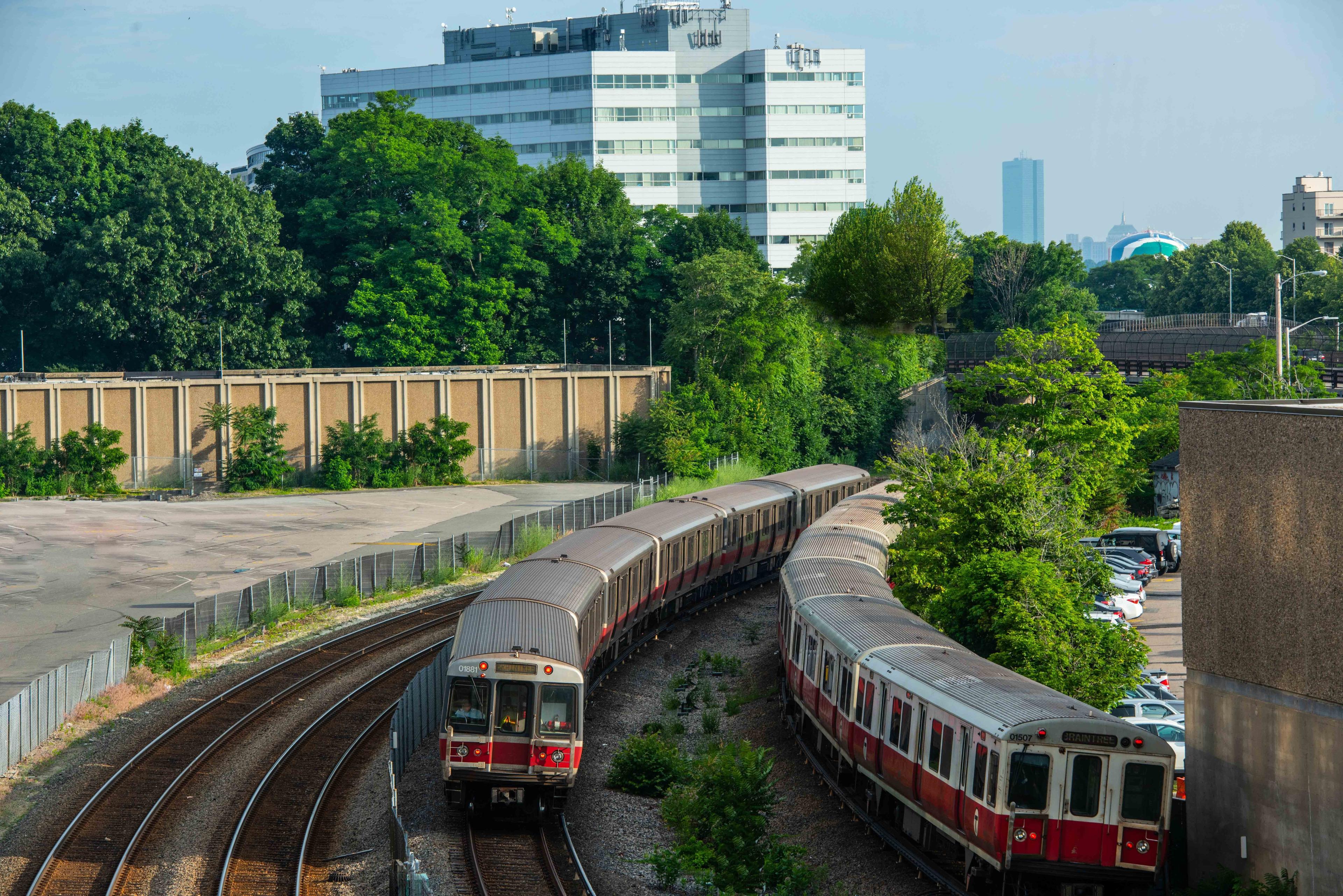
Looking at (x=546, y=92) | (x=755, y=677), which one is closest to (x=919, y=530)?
(x=755, y=677)

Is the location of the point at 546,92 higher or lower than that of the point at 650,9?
lower

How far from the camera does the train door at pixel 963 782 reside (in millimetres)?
16531

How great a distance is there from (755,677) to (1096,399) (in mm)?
20605

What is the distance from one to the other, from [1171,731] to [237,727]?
1864cm

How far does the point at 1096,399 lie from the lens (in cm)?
4597

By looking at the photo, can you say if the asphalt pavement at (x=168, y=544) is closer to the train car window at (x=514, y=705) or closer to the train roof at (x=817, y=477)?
the train roof at (x=817, y=477)

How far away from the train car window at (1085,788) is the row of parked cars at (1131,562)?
13.2m

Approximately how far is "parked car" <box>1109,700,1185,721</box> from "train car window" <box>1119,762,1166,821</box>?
9.98 m

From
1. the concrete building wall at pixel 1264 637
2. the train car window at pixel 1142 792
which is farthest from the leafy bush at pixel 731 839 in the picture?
the concrete building wall at pixel 1264 637

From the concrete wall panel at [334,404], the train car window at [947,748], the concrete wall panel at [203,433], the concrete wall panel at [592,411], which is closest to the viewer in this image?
the train car window at [947,748]

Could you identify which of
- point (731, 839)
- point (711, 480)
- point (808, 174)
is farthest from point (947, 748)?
point (808, 174)

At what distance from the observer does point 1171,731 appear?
2450cm

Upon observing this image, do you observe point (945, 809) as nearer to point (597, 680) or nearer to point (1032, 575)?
point (1032, 575)

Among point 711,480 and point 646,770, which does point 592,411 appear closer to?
point 711,480
